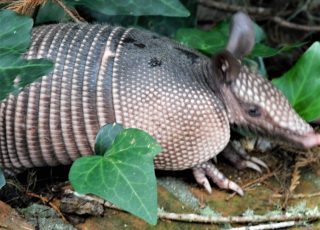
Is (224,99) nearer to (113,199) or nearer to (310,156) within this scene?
(310,156)

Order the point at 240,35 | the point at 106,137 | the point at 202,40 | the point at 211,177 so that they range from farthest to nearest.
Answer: the point at 202,40 → the point at 211,177 → the point at 240,35 → the point at 106,137

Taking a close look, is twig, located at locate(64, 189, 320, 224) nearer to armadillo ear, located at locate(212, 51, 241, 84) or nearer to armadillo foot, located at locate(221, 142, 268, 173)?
armadillo foot, located at locate(221, 142, 268, 173)

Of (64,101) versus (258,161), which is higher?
(64,101)

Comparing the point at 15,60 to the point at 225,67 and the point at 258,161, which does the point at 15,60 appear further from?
the point at 258,161

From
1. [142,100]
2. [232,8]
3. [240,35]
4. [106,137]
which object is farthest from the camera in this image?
[232,8]

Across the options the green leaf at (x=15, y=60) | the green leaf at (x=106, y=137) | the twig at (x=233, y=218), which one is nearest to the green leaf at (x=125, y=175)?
the green leaf at (x=106, y=137)

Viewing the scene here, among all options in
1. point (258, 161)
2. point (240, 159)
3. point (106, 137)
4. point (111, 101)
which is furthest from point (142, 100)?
point (258, 161)

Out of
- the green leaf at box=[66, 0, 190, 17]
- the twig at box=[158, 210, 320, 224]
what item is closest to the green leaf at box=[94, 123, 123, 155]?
the twig at box=[158, 210, 320, 224]
